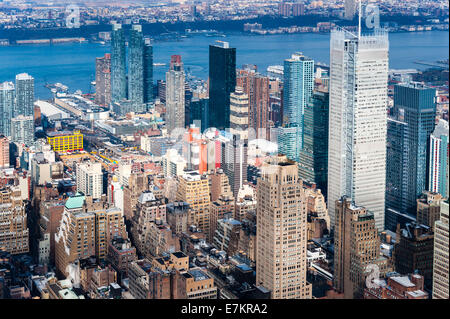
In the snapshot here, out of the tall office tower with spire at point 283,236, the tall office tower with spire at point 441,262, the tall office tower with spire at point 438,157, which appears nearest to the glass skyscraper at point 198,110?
the tall office tower with spire at point 438,157

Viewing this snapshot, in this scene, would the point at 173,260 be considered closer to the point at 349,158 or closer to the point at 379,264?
the point at 379,264

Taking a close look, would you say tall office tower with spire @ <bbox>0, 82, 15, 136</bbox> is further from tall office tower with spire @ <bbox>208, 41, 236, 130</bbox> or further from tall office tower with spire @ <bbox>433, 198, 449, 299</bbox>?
tall office tower with spire @ <bbox>433, 198, 449, 299</bbox>

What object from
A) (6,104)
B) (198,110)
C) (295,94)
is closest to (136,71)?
(198,110)

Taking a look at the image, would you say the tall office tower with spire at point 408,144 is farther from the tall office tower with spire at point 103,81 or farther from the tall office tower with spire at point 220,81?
the tall office tower with spire at point 103,81

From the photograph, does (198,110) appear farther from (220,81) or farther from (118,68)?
(118,68)

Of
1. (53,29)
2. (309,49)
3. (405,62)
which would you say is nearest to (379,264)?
(405,62)
